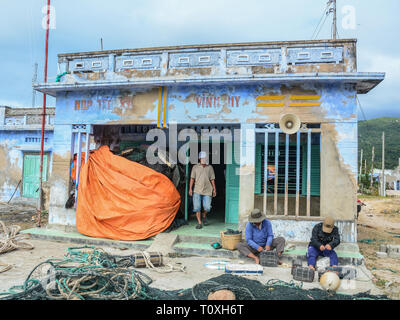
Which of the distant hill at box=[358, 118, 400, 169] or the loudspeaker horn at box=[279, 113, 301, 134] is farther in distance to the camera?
the distant hill at box=[358, 118, 400, 169]

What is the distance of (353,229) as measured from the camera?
6.19m

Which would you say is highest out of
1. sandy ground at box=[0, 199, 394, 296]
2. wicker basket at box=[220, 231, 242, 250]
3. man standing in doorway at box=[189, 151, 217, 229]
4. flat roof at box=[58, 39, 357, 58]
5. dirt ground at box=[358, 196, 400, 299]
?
flat roof at box=[58, 39, 357, 58]

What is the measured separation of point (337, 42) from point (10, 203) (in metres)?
13.8

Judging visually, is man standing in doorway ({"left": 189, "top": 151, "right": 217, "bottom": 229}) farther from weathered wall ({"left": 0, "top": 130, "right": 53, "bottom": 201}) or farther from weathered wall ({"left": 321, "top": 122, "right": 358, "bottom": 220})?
weathered wall ({"left": 0, "top": 130, "right": 53, "bottom": 201})

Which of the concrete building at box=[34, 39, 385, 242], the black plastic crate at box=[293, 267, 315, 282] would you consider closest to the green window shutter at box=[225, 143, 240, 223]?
the concrete building at box=[34, 39, 385, 242]

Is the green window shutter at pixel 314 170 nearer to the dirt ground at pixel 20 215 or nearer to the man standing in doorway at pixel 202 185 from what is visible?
the man standing in doorway at pixel 202 185

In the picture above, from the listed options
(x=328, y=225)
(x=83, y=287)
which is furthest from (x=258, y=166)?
(x=83, y=287)

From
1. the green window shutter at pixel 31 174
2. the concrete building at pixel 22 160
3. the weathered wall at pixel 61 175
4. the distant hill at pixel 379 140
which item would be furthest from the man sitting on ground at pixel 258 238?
the distant hill at pixel 379 140

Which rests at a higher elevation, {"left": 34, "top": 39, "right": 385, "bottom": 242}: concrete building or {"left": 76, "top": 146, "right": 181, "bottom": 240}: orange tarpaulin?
{"left": 34, "top": 39, "right": 385, "bottom": 242}: concrete building

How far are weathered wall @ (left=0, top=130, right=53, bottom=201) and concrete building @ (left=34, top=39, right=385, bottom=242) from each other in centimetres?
689

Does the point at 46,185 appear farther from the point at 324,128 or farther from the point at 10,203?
the point at 324,128

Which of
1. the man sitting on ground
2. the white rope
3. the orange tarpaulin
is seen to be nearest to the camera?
the white rope

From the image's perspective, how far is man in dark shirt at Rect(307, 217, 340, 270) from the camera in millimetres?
5262
